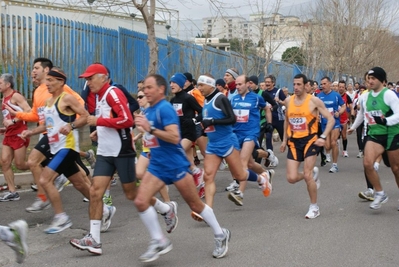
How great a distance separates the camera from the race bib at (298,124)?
27.7 ft

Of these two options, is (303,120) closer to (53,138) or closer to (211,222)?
(211,222)

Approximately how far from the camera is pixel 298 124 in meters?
8.48

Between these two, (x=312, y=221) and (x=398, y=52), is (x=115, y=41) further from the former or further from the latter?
(x=398, y=52)

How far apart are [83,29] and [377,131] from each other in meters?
9.14

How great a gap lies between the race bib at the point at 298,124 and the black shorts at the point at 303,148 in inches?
5.3

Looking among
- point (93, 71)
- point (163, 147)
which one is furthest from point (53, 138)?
point (163, 147)

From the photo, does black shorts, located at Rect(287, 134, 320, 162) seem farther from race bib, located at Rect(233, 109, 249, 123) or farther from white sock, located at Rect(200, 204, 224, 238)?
white sock, located at Rect(200, 204, 224, 238)

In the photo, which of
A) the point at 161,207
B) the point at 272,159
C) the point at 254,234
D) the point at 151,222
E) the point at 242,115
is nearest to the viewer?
the point at 151,222

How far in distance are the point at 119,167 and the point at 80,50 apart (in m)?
9.38

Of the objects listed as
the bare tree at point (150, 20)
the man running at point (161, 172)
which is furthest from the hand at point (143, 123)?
the bare tree at point (150, 20)

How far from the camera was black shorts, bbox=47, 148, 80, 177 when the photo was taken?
707cm

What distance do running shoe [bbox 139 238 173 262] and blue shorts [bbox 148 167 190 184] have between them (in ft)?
2.00

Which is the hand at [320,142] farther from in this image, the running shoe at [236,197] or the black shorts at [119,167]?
the black shorts at [119,167]

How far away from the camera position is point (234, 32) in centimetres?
2608
